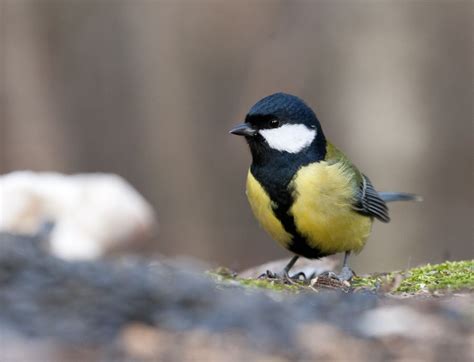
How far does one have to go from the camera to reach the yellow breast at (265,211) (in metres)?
4.64

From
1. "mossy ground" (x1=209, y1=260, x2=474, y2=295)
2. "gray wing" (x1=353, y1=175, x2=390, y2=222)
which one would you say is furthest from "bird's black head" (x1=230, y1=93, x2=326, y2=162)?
"mossy ground" (x1=209, y1=260, x2=474, y2=295)

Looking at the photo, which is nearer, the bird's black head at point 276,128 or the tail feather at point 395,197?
the bird's black head at point 276,128

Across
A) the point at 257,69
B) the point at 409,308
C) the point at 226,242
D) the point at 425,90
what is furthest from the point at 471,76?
the point at 409,308

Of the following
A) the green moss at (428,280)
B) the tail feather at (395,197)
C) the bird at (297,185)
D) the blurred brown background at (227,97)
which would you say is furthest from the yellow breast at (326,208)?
the blurred brown background at (227,97)

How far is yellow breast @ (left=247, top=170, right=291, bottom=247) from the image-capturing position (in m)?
4.64

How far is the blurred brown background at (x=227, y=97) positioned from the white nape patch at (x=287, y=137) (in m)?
6.76

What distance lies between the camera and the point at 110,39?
→ 12148mm

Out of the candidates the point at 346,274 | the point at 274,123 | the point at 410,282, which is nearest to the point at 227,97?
the point at 274,123

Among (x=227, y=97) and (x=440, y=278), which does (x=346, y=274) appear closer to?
(x=440, y=278)

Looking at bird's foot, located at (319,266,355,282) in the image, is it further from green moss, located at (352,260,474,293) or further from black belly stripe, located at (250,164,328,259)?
black belly stripe, located at (250,164,328,259)

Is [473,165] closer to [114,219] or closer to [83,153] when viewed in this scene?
[83,153]

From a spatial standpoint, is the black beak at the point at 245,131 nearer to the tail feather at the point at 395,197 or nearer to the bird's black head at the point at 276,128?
the bird's black head at the point at 276,128

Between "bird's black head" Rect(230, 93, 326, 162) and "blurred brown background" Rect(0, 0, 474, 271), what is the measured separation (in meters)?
6.78

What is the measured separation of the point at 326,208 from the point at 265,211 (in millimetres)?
338
